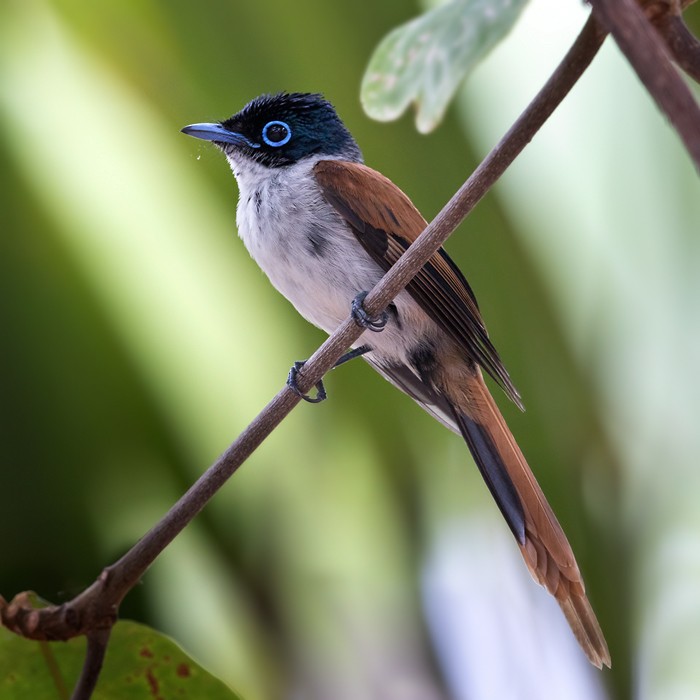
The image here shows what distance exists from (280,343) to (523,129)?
3.69 feet

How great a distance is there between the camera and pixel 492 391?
180 cm

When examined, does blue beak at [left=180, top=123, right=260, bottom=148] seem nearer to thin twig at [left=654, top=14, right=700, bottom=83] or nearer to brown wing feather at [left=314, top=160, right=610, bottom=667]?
brown wing feather at [left=314, top=160, right=610, bottom=667]

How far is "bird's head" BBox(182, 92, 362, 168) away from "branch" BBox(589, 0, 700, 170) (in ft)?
4.09

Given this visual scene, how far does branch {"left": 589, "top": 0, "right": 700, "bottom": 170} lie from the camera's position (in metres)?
0.48

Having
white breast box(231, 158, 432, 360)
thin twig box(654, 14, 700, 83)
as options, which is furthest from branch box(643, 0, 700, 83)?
white breast box(231, 158, 432, 360)

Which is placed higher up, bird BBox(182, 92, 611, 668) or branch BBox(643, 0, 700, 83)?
branch BBox(643, 0, 700, 83)

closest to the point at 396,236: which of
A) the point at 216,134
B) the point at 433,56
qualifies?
the point at 216,134

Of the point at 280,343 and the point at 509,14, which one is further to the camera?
the point at 280,343

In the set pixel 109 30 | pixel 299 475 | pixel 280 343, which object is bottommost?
pixel 299 475

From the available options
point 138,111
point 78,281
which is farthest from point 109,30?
point 78,281

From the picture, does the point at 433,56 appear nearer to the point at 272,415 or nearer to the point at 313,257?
the point at 272,415

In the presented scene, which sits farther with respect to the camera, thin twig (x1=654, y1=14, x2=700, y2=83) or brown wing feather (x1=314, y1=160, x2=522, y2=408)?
brown wing feather (x1=314, y1=160, x2=522, y2=408)

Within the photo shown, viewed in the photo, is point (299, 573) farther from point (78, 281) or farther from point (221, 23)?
point (221, 23)

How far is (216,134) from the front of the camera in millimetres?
→ 1715
